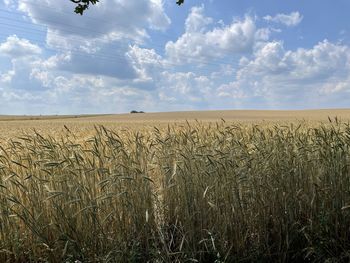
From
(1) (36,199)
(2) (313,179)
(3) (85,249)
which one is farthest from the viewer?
(2) (313,179)

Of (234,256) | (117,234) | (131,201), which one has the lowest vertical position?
(234,256)

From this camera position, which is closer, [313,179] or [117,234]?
[117,234]

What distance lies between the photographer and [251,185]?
4.49 meters

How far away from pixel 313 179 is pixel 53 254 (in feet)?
9.94

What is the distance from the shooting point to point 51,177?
4.47 metres

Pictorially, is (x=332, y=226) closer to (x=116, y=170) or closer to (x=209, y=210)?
(x=209, y=210)

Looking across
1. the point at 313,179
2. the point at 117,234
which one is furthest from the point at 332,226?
the point at 117,234

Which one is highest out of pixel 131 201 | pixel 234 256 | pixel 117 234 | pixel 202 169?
pixel 202 169

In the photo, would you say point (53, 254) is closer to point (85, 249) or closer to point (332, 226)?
point (85, 249)

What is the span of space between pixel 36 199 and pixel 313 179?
10.4 ft

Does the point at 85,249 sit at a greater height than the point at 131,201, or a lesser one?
lesser

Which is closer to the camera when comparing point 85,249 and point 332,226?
point 85,249

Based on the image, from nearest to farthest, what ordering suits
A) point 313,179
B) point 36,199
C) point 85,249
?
point 85,249
point 36,199
point 313,179

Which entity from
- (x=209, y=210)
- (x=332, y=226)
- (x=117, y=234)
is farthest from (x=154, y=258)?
(x=332, y=226)
